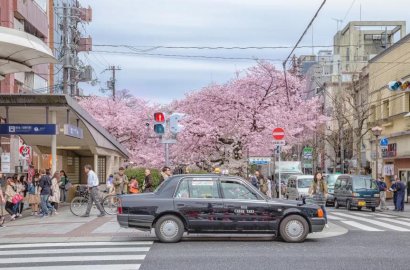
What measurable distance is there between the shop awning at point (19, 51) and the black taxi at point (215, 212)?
583 centimetres

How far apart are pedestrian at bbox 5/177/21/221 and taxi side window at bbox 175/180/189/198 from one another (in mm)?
7990

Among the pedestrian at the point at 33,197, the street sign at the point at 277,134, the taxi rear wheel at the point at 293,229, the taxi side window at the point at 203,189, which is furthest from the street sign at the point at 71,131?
the taxi rear wheel at the point at 293,229

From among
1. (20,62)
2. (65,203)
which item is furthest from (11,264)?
(65,203)

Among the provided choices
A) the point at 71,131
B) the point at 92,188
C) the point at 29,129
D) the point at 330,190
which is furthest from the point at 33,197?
the point at 330,190

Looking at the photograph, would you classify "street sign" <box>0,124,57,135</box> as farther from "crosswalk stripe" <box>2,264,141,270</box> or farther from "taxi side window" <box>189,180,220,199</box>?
"crosswalk stripe" <box>2,264,141,270</box>

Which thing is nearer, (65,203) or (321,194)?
(321,194)

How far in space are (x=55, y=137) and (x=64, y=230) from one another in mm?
7769

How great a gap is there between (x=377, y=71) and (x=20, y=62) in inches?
1158

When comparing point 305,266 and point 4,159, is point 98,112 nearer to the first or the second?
point 4,159

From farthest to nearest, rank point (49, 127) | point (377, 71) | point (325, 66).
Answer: point (325, 66) < point (377, 71) < point (49, 127)

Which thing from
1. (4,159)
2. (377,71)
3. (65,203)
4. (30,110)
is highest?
(377,71)

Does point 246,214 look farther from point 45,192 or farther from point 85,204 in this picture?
point 85,204

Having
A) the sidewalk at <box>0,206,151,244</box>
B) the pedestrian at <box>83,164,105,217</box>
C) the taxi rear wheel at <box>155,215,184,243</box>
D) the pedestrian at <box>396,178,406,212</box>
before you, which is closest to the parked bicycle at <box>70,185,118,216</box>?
the sidewalk at <box>0,206,151,244</box>

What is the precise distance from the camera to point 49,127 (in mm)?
21094
